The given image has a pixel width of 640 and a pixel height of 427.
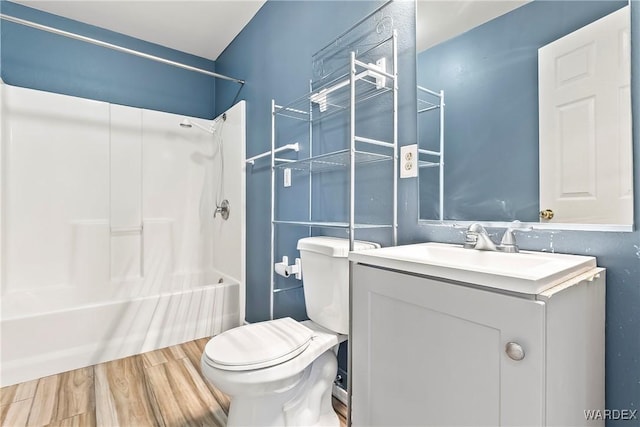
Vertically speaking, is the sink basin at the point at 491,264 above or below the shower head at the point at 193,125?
below

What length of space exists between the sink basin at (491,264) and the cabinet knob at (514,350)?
0.11m

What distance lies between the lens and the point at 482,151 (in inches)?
44.4

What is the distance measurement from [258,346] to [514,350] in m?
0.86

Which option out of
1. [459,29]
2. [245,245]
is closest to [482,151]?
[459,29]

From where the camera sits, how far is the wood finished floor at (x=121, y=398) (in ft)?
4.65

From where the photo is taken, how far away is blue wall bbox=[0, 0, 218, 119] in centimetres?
227

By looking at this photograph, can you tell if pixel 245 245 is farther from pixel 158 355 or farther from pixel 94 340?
pixel 94 340

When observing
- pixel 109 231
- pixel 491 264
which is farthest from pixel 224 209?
pixel 491 264

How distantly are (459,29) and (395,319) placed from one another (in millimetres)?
1080

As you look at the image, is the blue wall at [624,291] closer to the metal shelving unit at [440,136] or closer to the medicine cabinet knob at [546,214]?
the medicine cabinet knob at [546,214]

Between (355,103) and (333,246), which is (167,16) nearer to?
(355,103)

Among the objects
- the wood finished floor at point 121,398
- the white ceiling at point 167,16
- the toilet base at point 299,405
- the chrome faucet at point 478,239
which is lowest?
the wood finished floor at point 121,398

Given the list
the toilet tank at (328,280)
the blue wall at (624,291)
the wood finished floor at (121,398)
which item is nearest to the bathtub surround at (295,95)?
the blue wall at (624,291)

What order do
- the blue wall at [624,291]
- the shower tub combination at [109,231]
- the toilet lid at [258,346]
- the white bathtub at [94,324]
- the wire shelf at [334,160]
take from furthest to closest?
the shower tub combination at [109,231], the white bathtub at [94,324], the wire shelf at [334,160], the toilet lid at [258,346], the blue wall at [624,291]
